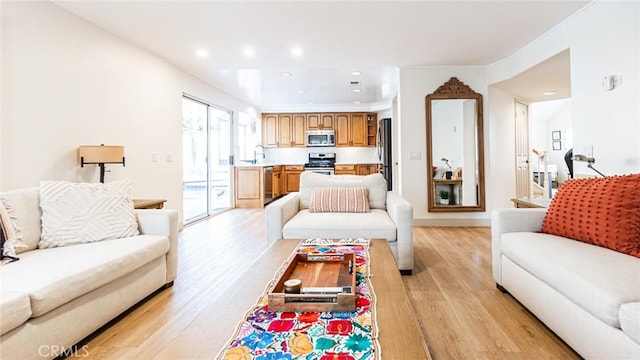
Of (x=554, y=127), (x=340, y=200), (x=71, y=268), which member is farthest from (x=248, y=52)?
(x=554, y=127)

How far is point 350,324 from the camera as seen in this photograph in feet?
3.51

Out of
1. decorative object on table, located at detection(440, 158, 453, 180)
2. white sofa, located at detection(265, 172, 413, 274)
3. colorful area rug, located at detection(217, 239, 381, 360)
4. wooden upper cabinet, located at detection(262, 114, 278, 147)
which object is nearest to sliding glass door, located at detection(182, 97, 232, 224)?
wooden upper cabinet, located at detection(262, 114, 278, 147)

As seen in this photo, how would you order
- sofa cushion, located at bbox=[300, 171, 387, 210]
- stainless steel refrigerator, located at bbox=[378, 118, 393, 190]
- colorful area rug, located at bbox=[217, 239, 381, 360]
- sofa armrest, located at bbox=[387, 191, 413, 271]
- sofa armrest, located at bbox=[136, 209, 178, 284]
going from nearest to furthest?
colorful area rug, located at bbox=[217, 239, 381, 360] → sofa armrest, located at bbox=[136, 209, 178, 284] → sofa armrest, located at bbox=[387, 191, 413, 271] → sofa cushion, located at bbox=[300, 171, 387, 210] → stainless steel refrigerator, located at bbox=[378, 118, 393, 190]

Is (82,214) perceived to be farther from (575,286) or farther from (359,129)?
(359,129)

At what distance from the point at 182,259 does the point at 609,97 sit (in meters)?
4.12

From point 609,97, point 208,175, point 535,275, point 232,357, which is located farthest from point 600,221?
point 208,175

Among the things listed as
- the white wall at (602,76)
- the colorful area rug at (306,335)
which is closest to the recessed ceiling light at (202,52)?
the colorful area rug at (306,335)

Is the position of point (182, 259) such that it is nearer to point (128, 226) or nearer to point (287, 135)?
point (128, 226)

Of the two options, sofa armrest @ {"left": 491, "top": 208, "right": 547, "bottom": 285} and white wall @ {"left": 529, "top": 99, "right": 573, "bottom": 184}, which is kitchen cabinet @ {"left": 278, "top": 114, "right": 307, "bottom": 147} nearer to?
white wall @ {"left": 529, "top": 99, "right": 573, "bottom": 184}

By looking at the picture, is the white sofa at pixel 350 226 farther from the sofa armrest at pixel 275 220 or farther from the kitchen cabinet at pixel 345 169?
the kitchen cabinet at pixel 345 169

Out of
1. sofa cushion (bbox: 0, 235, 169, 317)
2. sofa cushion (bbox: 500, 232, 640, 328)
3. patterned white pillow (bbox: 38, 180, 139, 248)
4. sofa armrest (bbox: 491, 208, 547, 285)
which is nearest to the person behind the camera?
sofa cushion (bbox: 500, 232, 640, 328)

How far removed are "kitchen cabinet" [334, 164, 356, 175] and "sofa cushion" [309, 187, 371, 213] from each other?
15.9ft

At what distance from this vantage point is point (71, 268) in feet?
5.22

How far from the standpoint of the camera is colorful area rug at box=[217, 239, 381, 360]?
0.91m
